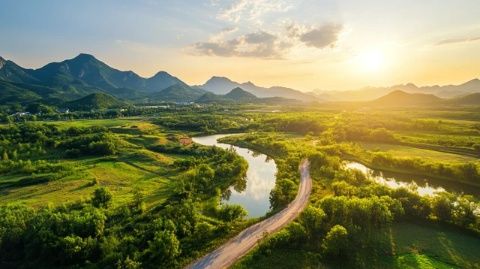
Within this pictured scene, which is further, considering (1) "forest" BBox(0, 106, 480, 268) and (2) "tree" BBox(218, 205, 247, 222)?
(2) "tree" BBox(218, 205, 247, 222)

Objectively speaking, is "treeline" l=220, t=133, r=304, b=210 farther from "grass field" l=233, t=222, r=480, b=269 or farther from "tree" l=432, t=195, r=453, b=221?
"tree" l=432, t=195, r=453, b=221

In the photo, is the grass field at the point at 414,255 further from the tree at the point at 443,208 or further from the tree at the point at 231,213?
the tree at the point at 231,213

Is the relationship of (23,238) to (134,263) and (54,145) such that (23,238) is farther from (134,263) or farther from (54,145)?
(54,145)

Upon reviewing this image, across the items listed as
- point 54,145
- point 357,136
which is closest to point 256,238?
point 54,145

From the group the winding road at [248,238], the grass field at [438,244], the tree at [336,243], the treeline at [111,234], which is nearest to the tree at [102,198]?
the treeline at [111,234]

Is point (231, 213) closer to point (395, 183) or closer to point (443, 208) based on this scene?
point (443, 208)

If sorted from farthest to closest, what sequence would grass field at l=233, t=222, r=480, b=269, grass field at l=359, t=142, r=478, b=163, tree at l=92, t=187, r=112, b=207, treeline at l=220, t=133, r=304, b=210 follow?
1. grass field at l=359, t=142, r=478, b=163
2. treeline at l=220, t=133, r=304, b=210
3. tree at l=92, t=187, r=112, b=207
4. grass field at l=233, t=222, r=480, b=269

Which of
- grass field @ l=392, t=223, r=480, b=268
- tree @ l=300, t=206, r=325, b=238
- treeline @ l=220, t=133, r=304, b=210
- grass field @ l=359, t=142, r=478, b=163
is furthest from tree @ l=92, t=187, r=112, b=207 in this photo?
grass field @ l=359, t=142, r=478, b=163
